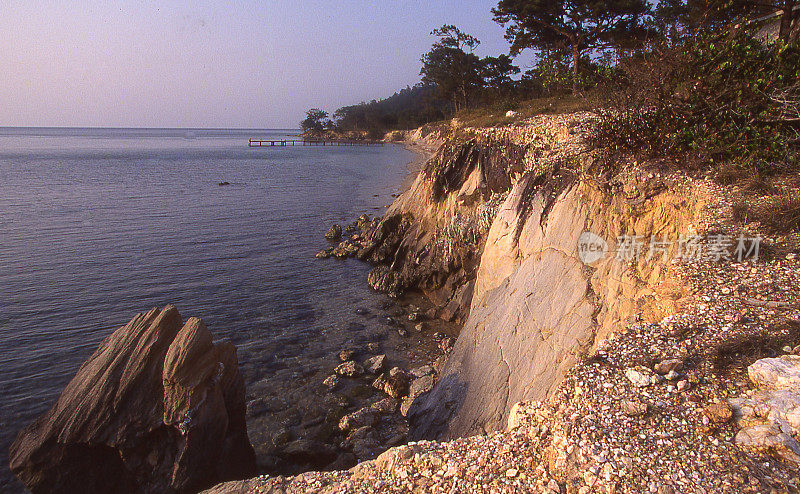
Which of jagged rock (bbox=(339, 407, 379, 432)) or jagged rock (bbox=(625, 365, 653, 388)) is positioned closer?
jagged rock (bbox=(625, 365, 653, 388))

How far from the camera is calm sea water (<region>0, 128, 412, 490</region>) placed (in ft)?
46.5

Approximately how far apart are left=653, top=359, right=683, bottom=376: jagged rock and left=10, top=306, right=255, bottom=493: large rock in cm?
875

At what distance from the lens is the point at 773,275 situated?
24.8ft

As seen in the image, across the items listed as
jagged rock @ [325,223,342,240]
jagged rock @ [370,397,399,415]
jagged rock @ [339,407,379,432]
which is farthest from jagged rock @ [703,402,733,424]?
jagged rock @ [325,223,342,240]

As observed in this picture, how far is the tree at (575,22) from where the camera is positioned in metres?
23.9

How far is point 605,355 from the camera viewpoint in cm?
687

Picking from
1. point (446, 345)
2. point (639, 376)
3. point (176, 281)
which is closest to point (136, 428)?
point (639, 376)

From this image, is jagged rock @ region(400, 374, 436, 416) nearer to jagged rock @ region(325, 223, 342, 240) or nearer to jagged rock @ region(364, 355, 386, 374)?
jagged rock @ region(364, 355, 386, 374)

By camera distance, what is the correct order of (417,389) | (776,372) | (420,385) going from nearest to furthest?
(776,372) → (417,389) → (420,385)

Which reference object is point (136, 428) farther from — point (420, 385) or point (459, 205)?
point (459, 205)

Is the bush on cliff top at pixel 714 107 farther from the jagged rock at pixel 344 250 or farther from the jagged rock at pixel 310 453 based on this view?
the jagged rock at pixel 344 250

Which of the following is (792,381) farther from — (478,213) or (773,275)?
(478,213)

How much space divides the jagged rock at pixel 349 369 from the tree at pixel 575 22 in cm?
1949

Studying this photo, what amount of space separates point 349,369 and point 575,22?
76.2 ft
